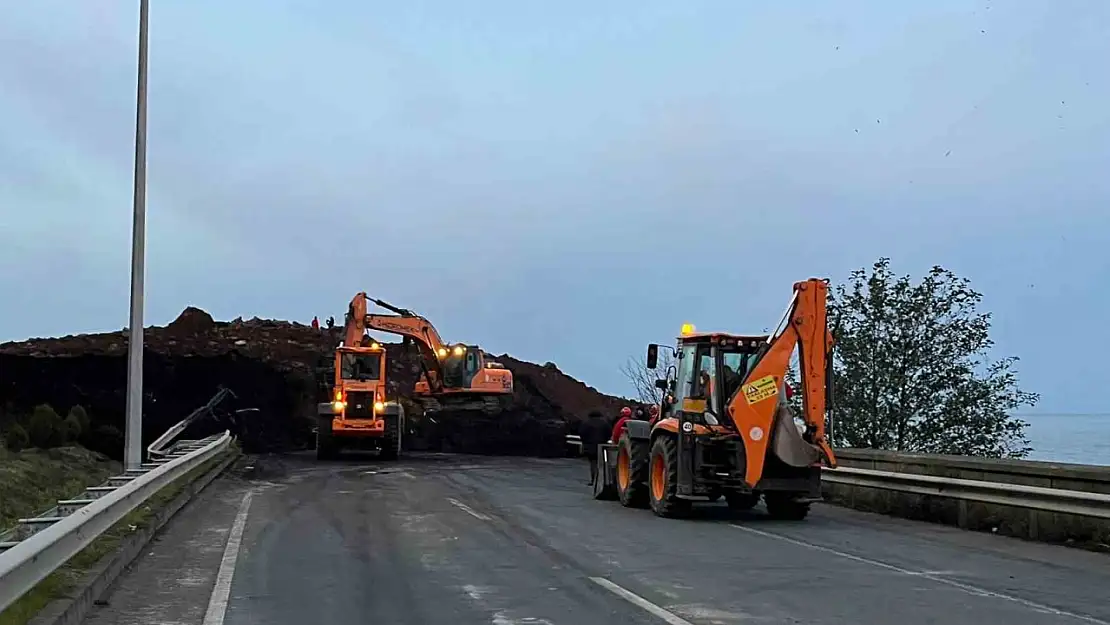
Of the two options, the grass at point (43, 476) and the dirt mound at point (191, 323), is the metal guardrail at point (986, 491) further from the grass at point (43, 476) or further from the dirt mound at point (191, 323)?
the dirt mound at point (191, 323)

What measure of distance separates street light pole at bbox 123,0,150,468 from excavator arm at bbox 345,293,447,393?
59.2 ft

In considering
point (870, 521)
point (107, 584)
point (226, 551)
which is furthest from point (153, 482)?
point (870, 521)

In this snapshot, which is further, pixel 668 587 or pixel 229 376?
pixel 229 376

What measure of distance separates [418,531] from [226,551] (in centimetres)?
308

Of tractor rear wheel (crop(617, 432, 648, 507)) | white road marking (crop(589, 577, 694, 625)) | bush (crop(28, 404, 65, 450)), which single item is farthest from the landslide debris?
white road marking (crop(589, 577, 694, 625))

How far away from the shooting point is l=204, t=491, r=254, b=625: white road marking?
9.93 meters

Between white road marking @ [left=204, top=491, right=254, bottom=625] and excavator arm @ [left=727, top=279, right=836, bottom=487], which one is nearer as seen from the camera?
white road marking @ [left=204, top=491, right=254, bottom=625]

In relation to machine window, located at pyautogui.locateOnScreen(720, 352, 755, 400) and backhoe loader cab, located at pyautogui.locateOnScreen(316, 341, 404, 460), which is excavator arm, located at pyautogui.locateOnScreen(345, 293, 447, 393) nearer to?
backhoe loader cab, located at pyautogui.locateOnScreen(316, 341, 404, 460)

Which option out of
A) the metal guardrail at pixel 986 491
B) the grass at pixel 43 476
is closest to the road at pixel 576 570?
the metal guardrail at pixel 986 491

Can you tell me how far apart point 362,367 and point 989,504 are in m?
23.6

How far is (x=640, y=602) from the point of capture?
34.7 feet

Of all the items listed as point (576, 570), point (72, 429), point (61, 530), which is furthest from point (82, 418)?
point (61, 530)

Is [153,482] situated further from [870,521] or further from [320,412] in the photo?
[320,412]

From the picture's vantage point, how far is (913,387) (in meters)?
28.0
